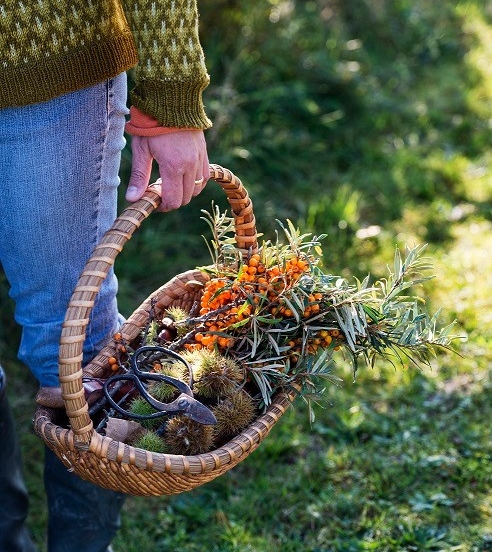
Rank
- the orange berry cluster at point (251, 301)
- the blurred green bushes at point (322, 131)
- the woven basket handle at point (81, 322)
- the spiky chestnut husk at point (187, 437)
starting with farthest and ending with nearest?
the blurred green bushes at point (322, 131), the orange berry cluster at point (251, 301), the spiky chestnut husk at point (187, 437), the woven basket handle at point (81, 322)

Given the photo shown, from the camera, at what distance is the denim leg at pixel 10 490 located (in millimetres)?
1863

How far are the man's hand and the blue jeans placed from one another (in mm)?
59

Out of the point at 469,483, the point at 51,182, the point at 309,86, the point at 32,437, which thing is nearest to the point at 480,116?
the point at 309,86

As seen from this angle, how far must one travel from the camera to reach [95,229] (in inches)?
62.5

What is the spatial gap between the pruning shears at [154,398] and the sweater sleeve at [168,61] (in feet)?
1.48

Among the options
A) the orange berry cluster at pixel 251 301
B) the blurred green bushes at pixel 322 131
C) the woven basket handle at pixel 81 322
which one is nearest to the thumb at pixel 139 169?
the woven basket handle at pixel 81 322

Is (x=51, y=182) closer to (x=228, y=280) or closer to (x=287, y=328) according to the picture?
(x=228, y=280)

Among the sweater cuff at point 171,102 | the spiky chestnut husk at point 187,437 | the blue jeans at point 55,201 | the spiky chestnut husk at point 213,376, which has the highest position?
the sweater cuff at point 171,102

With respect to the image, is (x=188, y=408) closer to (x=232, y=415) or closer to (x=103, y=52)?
(x=232, y=415)

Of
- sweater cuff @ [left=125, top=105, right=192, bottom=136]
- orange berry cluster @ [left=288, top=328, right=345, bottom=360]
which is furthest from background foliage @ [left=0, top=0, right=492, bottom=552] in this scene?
sweater cuff @ [left=125, top=105, right=192, bottom=136]

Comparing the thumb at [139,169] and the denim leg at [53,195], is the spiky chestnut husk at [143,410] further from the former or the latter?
the thumb at [139,169]

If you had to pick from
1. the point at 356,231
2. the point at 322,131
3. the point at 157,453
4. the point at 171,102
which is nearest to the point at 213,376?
the point at 157,453

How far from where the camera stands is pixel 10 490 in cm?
188

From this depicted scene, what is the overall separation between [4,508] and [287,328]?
811mm
